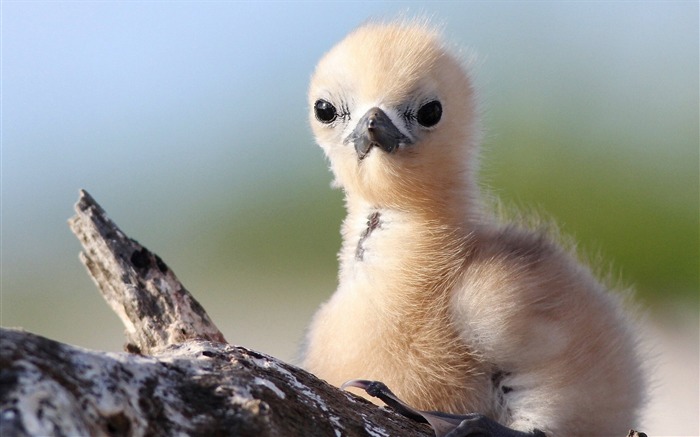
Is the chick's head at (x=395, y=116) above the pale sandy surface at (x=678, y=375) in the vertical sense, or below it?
below

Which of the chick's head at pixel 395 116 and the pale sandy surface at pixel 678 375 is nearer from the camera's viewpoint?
the chick's head at pixel 395 116

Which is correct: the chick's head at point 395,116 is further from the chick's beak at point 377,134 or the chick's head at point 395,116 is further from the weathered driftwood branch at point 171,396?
the weathered driftwood branch at point 171,396

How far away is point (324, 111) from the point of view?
315 centimetres

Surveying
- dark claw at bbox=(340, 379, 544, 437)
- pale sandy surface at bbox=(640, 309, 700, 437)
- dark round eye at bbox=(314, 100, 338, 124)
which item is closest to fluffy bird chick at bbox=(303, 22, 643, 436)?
dark round eye at bbox=(314, 100, 338, 124)

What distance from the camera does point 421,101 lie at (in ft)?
9.68

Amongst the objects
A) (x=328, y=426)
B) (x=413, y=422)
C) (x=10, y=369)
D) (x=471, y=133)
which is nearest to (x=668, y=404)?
(x=471, y=133)

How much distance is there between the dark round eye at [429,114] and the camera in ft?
9.70

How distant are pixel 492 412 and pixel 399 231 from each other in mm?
661

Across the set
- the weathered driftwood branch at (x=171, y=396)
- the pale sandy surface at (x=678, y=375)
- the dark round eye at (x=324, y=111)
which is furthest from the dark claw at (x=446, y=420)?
the pale sandy surface at (x=678, y=375)

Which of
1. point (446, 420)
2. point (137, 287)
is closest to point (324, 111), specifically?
point (137, 287)

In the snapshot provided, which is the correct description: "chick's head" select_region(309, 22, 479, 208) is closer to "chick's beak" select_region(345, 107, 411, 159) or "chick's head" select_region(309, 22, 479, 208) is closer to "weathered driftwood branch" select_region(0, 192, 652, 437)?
"chick's beak" select_region(345, 107, 411, 159)

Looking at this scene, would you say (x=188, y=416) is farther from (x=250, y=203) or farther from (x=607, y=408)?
(x=250, y=203)

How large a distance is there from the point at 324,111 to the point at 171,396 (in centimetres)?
158

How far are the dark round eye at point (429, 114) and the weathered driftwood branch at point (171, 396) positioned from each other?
1.01 meters
